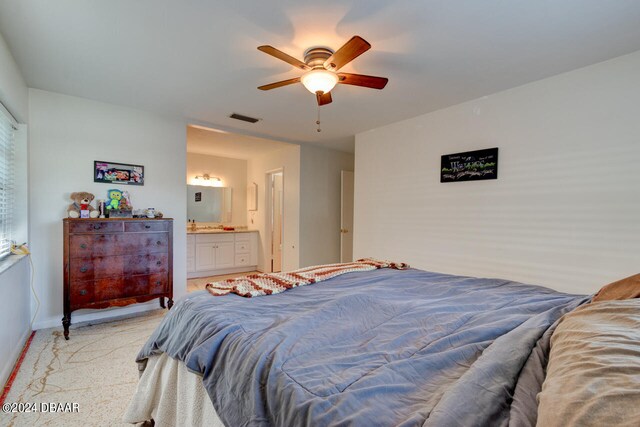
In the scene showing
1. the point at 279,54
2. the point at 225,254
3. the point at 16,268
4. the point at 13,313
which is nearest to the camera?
the point at 279,54

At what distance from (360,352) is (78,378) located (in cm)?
227

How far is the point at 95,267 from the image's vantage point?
2.82 m

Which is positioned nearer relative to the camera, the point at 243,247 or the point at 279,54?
the point at 279,54

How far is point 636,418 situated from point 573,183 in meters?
2.63

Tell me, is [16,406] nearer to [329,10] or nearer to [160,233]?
[160,233]

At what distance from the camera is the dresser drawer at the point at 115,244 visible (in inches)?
108

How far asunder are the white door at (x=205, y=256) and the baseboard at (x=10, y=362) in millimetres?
2663

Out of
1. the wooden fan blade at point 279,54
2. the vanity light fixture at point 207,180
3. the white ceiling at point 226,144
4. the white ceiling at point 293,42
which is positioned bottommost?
the vanity light fixture at point 207,180

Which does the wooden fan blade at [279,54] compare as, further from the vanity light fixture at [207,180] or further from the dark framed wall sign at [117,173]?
the vanity light fixture at [207,180]

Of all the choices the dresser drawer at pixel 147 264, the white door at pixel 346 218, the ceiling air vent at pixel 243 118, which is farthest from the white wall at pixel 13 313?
the white door at pixel 346 218

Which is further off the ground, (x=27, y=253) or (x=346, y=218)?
(x=346, y=218)

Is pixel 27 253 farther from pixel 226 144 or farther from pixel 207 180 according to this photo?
pixel 207 180

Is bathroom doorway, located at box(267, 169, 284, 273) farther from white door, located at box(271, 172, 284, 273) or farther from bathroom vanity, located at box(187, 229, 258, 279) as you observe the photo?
bathroom vanity, located at box(187, 229, 258, 279)

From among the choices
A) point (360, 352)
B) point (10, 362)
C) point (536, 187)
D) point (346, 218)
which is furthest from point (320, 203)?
point (360, 352)
